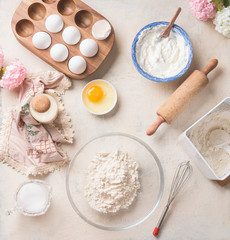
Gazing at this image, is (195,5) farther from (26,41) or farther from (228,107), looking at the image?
(26,41)

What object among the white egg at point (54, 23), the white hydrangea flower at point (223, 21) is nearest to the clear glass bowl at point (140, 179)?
the white egg at point (54, 23)

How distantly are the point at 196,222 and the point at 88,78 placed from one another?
86 cm

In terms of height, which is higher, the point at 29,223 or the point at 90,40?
the point at 90,40

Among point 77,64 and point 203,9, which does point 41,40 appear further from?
point 203,9

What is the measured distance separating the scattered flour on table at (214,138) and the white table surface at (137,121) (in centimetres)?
8

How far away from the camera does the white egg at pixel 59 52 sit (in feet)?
4.53

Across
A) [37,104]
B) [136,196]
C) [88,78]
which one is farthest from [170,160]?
[37,104]

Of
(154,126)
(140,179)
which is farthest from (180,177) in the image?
(154,126)

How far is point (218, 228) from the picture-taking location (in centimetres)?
142

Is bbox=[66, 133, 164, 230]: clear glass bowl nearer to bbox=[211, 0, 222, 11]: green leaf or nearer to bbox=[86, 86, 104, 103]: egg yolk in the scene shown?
bbox=[86, 86, 104, 103]: egg yolk

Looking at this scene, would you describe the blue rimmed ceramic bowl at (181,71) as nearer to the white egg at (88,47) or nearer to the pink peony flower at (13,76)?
the white egg at (88,47)

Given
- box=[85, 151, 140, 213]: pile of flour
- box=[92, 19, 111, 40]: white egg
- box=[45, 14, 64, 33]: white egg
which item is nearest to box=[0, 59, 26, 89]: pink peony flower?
box=[45, 14, 64, 33]: white egg

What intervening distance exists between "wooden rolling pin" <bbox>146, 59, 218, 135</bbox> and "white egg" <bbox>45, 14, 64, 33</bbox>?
1.98ft

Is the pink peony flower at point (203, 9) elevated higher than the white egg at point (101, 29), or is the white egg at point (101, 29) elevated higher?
the pink peony flower at point (203, 9)
